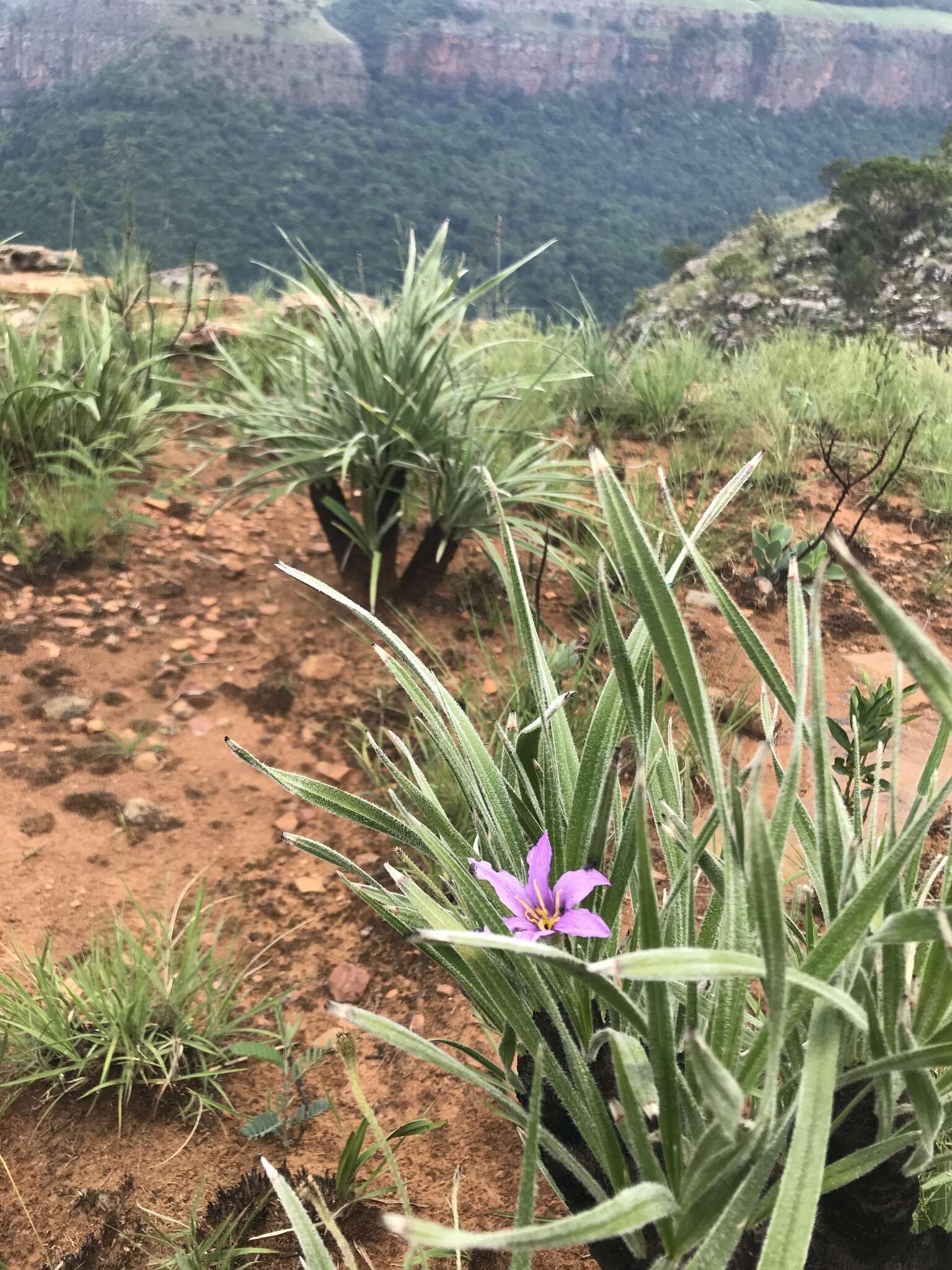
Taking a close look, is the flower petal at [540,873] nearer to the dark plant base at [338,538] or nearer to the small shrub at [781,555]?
the small shrub at [781,555]

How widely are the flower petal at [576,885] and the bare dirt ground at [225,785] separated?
19.1 inches

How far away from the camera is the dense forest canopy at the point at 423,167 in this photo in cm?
2034

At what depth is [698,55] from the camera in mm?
52406

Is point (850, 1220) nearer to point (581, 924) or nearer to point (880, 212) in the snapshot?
point (581, 924)

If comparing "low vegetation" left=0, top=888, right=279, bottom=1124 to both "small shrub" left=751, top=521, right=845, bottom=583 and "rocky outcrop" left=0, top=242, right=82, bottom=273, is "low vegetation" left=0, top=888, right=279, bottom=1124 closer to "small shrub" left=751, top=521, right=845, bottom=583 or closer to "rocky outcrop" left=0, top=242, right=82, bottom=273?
"small shrub" left=751, top=521, right=845, bottom=583

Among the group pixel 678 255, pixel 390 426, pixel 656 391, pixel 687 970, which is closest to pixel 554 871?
pixel 687 970

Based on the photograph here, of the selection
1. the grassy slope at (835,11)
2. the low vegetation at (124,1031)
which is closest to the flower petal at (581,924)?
the low vegetation at (124,1031)

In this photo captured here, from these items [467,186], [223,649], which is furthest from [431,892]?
[467,186]

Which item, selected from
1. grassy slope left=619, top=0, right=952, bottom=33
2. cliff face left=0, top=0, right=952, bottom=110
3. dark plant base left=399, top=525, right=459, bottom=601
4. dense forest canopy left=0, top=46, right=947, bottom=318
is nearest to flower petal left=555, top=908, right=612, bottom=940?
dark plant base left=399, top=525, right=459, bottom=601

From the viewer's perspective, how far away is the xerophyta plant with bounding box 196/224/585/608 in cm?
194

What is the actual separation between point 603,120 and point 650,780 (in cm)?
5930

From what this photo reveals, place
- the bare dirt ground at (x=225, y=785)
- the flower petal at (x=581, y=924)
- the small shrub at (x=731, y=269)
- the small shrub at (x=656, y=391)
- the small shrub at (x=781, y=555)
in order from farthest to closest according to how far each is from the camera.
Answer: the small shrub at (x=731, y=269) < the small shrub at (x=656, y=391) < the small shrub at (x=781, y=555) < the bare dirt ground at (x=225, y=785) < the flower petal at (x=581, y=924)

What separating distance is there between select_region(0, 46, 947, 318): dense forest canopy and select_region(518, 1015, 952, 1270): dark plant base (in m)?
2.09

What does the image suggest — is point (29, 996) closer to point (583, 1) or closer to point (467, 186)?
point (467, 186)
